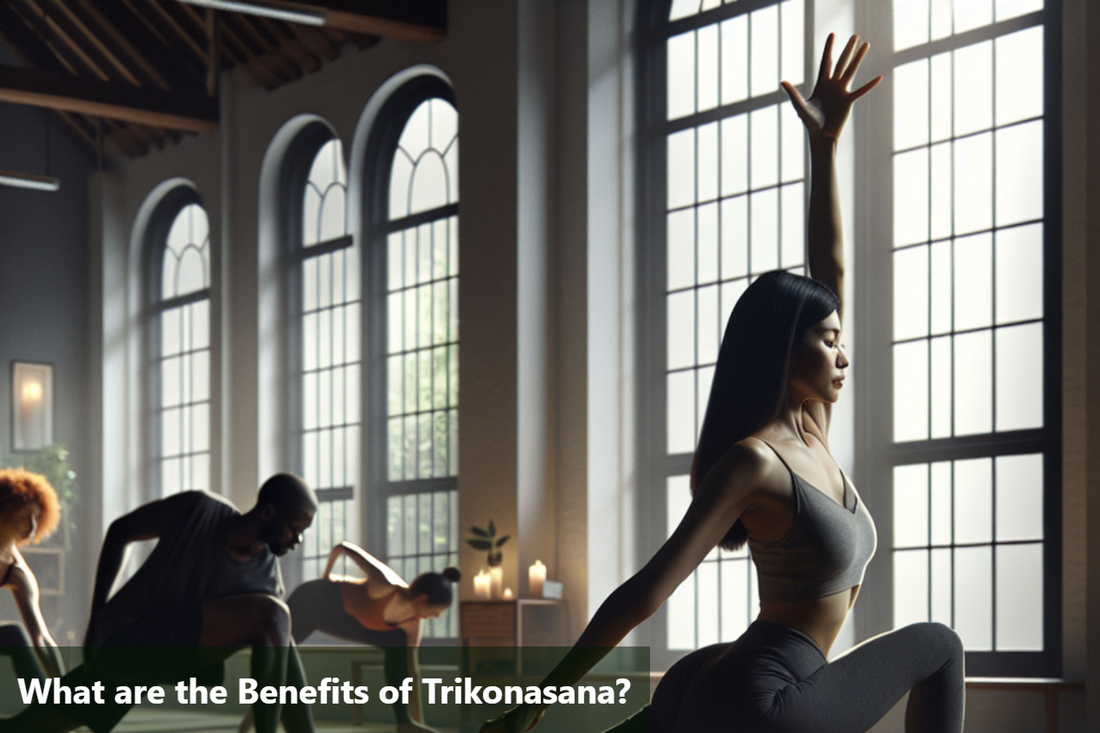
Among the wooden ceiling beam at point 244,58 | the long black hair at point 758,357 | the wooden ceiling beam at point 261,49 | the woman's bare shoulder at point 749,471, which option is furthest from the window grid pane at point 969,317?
the wooden ceiling beam at point 244,58

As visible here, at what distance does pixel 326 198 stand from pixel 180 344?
2285 mm

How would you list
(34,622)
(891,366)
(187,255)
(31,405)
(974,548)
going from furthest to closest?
(31,405), (187,255), (891,366), (974,548), (34,622)

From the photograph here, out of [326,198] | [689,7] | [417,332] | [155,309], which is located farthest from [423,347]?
[155,309]

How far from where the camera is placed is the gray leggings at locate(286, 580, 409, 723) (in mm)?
6219

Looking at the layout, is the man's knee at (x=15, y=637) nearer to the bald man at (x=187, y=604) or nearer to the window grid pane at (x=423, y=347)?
the bald man at (x=187, y=604)

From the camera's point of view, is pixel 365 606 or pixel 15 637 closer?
pixel 15 637

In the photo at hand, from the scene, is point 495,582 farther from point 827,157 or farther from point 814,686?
point 814,686

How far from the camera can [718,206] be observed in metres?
7.43

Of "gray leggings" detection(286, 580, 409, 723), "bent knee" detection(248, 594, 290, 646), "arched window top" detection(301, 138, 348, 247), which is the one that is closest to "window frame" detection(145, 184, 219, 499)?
"arched window top" detection(301, 138, 348, 247)

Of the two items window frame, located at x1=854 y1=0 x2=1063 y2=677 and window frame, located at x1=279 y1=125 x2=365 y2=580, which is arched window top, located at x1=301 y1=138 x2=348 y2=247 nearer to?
window frame, located at x1=279 y1=125 x2=365 y2=580

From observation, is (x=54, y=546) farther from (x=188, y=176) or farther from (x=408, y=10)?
(x=408, y=10)

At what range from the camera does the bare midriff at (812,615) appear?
1577 millimetres

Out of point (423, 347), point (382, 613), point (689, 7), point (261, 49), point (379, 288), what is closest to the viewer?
point (382, 613)

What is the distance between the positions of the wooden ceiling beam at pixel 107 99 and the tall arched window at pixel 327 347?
3.17 ft
